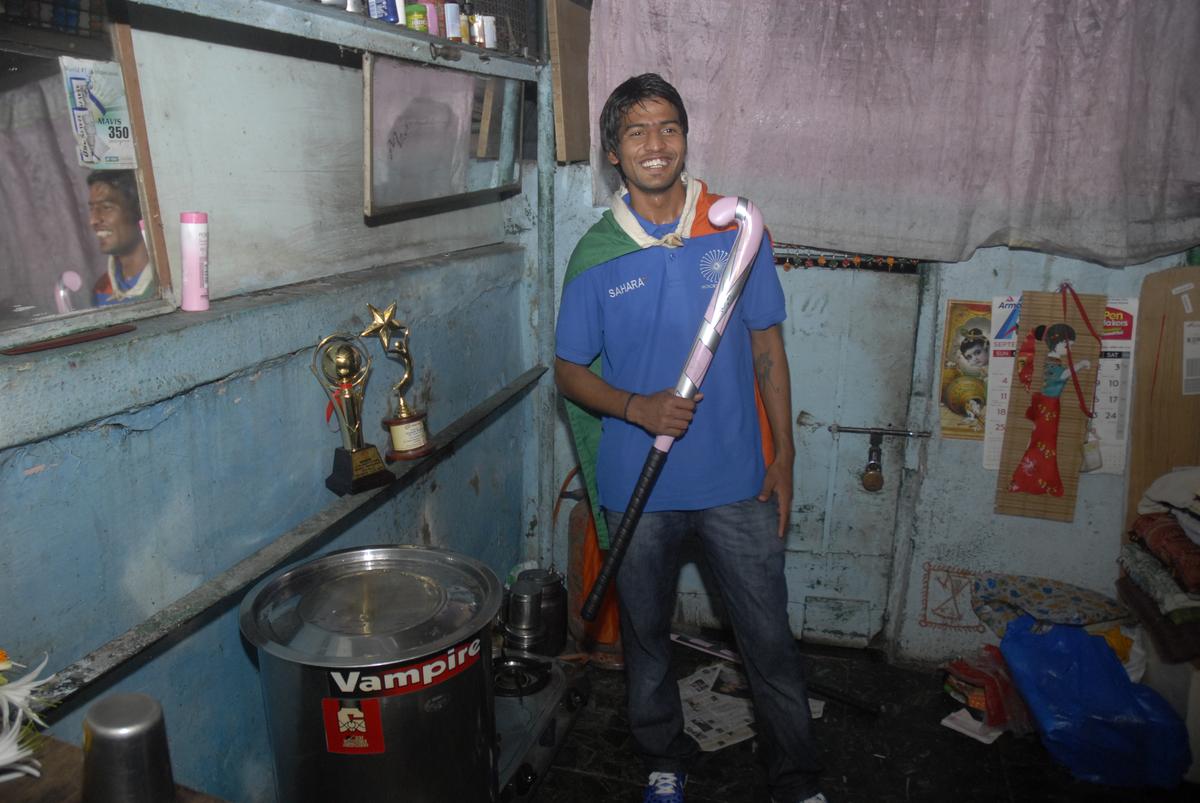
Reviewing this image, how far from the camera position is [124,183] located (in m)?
1.76

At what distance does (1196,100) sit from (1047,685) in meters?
2.16

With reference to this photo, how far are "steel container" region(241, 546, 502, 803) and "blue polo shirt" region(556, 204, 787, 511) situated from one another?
2.30 feet

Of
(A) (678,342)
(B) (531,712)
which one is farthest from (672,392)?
(B) (531,712)

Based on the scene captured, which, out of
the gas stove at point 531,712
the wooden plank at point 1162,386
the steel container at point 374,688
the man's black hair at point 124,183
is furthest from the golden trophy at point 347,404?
the wooden plank at point 1162,386

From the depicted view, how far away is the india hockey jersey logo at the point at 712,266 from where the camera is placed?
2.47m

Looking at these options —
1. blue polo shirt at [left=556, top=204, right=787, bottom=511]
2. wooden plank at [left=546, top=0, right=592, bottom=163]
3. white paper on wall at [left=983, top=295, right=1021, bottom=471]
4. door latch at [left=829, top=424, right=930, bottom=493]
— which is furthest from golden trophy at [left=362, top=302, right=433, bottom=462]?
white paper on wall at [left=983, top=295, right=1021, bottom=471]

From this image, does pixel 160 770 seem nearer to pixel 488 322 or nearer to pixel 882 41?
pixel 488 322

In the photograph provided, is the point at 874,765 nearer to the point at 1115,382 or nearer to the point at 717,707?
the point at 717,707

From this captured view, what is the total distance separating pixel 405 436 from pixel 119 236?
1018mm

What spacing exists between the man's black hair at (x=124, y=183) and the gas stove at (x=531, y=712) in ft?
6.29

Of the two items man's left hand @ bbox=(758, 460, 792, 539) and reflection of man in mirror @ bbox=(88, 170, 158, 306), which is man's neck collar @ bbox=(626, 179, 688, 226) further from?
reflection of man in mirror @ bbox=(88, 170, 158, 306)

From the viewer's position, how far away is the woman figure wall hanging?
3293 millimetres

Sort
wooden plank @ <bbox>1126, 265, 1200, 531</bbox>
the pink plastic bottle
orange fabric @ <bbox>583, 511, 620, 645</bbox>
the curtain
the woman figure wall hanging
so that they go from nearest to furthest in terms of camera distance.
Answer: the curtain → the pink plastic bottle → wooden plank @ <bbox>1126, 265, 1200, 531</bbox> → the woman figure wall hanging → orange fabric @ <bbox>583, 511, 620, 645</bbox>

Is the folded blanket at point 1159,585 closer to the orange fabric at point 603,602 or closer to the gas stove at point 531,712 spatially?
the orange fabric at point 603,602
